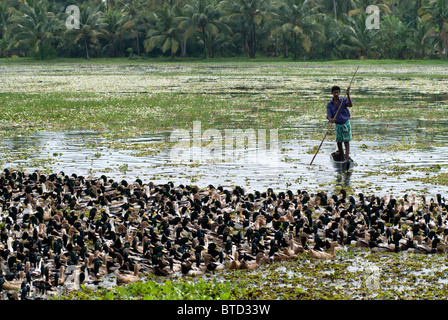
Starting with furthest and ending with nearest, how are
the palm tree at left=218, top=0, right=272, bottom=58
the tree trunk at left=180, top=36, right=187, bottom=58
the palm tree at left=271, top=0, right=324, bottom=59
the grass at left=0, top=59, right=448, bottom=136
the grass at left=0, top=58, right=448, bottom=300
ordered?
the tree trunk at left=180, top=36, right=187, bottom=58, the palm tree at left=218, top=0, right=272, bottom=58, the palm tree at left=271, top=0, right=324, bottom=59, the grass at left=0, top=59, right=448, bottom=136, the grass at left=0, top=58, right=448, bottom=300

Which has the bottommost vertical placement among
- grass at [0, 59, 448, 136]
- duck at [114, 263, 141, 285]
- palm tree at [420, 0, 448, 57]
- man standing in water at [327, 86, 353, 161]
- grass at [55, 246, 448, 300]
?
grass at [55, 246, 448, 300]

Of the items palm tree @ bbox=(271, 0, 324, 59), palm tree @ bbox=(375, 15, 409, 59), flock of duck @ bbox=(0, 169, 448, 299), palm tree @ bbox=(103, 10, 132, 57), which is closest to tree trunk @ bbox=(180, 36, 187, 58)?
palm tree @ bbox=(103, 10, 132, 57)

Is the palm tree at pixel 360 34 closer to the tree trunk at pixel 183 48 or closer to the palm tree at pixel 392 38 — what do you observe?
the palm tree at pixel 392 38

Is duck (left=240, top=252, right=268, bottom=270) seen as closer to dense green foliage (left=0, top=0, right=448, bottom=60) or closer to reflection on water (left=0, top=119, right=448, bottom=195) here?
reflection on water (left=0, top=119, right=448, bottom=195)

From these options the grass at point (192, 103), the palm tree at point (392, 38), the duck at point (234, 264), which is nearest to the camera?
the duck at point (234, 264)

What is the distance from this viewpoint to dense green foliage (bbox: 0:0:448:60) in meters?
69.4

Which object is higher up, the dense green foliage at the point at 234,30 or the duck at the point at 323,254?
the dense green foliage at the point at 234,30

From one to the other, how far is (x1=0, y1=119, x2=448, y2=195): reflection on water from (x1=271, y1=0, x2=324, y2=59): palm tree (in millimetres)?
52074

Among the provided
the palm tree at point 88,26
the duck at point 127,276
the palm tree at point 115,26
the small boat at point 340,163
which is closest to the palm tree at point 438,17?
the palm tree at point 115,26

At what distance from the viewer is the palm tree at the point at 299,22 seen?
2795 inches

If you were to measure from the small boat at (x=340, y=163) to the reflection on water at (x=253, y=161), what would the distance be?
20 cm
